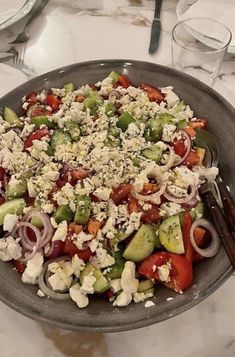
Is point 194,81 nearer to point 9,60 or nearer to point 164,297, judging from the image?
point 164,297

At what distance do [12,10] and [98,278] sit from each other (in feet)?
3.52

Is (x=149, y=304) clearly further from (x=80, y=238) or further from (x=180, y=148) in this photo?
(x=180, y=148)

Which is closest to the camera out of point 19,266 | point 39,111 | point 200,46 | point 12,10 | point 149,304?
point 149,304

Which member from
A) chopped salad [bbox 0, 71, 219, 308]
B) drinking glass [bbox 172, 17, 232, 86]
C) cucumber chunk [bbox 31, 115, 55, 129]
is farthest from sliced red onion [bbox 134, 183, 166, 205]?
drinking glass [bbox 172, 17, 232, 86]

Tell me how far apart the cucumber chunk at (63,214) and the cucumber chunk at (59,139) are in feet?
0.65

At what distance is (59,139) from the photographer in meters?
1.25

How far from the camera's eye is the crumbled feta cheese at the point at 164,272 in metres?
1.01

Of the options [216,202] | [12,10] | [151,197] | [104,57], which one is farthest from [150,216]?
[12,10]

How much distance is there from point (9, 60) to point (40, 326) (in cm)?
97

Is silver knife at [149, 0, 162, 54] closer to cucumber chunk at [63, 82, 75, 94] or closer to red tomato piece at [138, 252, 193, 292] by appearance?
cucumber chunk at [63, 82, 75, 94]

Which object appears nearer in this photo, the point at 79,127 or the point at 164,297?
the point at 164,297

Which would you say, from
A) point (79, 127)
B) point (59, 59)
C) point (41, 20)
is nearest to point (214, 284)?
point (79, 127)

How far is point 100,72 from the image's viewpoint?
145 centimetres

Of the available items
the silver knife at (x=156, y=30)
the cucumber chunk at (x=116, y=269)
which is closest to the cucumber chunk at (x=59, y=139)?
the cucumber chunk at (x=116, y=269)
